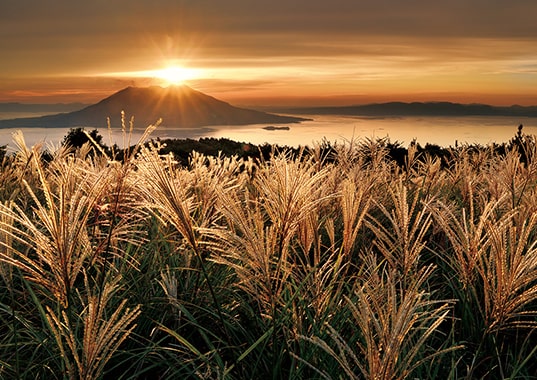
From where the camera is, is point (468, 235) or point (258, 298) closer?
point (468, 235)

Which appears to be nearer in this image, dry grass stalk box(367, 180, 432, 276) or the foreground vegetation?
the foreground vegetation

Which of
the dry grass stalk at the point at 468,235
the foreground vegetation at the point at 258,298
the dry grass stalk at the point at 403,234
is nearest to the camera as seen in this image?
the foreground vegetation at the point at 258,298

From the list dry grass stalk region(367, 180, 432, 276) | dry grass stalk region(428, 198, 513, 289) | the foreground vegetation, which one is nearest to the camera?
the foreground vegetation

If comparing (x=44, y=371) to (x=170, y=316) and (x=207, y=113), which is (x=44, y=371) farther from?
(x=207, y=113)

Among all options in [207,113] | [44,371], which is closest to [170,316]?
[44,371]

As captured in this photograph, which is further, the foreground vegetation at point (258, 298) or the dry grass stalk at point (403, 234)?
the dry grass stalk at point (403, 234)

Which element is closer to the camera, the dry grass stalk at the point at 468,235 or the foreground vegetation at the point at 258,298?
the foreground vegetation at the point at 258,298

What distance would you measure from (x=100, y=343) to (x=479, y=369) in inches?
106

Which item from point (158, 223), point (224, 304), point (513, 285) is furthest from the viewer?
point (158, 223)

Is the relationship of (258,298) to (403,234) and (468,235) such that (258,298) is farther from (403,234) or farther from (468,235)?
(468,235)

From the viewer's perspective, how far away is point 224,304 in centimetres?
403

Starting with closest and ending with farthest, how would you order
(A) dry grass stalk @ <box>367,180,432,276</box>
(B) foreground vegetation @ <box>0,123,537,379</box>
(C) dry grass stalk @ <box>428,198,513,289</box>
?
(B) foreground vegetation @ <box>0,123,537,379</box>
(C) dry grass stalk @ <box>428,198,513,289</box>
(A) dry grass stalk @ <box>367,180,432,276</box>

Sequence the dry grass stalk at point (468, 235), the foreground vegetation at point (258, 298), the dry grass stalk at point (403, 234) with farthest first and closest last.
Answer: the dry grass stalk at point (403, 234) → the dry grass stalk at point (468, 235) → the foreground vegetation at point (258, 298)

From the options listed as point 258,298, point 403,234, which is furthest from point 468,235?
point 258,298
